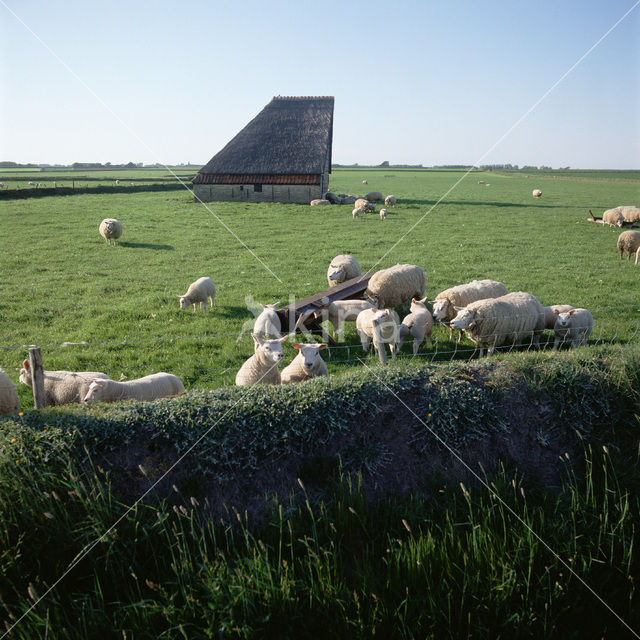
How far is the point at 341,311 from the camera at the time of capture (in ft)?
34.2

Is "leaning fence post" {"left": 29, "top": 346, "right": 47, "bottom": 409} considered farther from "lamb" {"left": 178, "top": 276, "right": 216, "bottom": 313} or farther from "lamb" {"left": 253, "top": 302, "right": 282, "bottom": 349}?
"lamb" {"left": 178, "top": 276, "right": 216, "bottom": 313}

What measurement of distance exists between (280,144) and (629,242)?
1142 inches

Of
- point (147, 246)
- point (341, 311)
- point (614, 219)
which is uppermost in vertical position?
point (614, 219)

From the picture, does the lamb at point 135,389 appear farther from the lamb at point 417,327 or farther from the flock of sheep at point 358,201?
the flock of sheep at point 358,201

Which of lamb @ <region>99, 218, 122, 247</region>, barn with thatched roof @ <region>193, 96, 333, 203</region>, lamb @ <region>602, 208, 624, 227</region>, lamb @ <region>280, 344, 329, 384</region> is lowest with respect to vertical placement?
lamb @ <region>280, 344, 329, 384</region>

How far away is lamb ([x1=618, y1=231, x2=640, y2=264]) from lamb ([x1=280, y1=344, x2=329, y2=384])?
57.9 feet

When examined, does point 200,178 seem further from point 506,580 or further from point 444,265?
point 506,580

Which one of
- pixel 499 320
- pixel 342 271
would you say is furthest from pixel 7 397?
pixel 342 271

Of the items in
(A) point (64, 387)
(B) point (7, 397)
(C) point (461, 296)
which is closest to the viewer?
(B) point (7, 397)

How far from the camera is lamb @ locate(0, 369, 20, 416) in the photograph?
256 inches

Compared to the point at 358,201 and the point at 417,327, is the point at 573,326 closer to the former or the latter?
the point at 417,327

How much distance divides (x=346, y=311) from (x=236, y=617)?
7415 millimetres

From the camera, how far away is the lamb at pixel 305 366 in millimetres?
7355

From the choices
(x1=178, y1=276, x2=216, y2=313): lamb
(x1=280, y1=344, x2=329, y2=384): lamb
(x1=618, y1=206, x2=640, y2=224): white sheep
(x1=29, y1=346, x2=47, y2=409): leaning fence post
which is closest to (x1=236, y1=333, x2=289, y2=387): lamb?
(x1=280, y1=344, x2=329, y2=384): lamb
